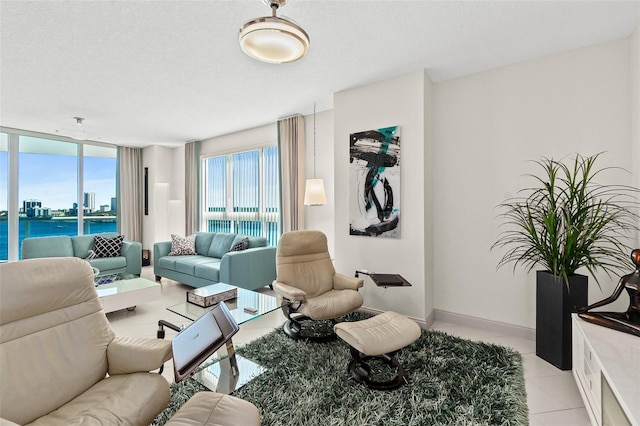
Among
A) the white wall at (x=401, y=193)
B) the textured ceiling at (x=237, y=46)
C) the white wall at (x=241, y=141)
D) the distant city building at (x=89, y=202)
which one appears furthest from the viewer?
the distant city building at (x=89, y=202)

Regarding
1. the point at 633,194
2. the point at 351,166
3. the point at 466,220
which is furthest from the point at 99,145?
the point at 633,194

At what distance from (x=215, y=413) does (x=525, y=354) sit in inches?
101

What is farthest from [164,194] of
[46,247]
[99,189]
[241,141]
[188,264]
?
[188,264]

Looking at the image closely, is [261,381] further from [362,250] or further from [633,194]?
[633,194]

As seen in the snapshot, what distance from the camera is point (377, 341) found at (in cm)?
199

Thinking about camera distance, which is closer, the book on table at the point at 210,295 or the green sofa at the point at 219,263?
the book on table at the point at 210,295

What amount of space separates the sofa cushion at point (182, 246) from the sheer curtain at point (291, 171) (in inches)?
72.5

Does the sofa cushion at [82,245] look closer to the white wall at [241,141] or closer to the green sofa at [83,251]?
the green sofa at [83,251]

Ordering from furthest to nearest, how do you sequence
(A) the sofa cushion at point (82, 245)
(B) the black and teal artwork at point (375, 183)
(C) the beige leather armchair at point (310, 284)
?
(A) the sofa cushion at point (82, 245) < (B) the black and teal artwork at point (375, 183) < (C) the beige leather armchair at point (310, 284)

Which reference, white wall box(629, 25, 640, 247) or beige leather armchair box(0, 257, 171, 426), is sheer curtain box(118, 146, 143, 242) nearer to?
beige leather armchair box(0, 257, 171, 426)

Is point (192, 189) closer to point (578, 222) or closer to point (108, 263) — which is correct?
point (108, 263)

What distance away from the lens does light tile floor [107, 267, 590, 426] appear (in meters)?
1.78

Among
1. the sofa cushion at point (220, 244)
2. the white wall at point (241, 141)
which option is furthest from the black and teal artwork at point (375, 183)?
the sofa cushion at point (220, 244)

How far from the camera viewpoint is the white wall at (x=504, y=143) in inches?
97.0
